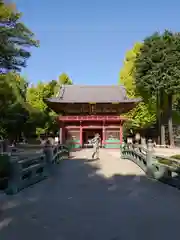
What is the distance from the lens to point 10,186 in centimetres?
827

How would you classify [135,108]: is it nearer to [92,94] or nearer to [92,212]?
[92,94]

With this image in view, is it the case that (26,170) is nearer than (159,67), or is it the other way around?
(26,170)

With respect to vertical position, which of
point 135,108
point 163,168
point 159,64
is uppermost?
point 159,64

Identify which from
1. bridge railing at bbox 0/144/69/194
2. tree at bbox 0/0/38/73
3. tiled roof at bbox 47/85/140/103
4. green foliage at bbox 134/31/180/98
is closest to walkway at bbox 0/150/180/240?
bridge railing at bbox 0/144/69/194

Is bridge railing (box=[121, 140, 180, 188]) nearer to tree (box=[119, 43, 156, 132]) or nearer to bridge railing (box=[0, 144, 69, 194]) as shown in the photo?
bridge railing (box=[0, 144, 69, 194])

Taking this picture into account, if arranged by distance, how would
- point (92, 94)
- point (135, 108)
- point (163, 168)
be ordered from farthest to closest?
point (135, 108), point (92, 94), point (163, 168)

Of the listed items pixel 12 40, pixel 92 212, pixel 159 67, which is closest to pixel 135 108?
pixel 159 67

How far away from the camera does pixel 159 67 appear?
3653 centimetres

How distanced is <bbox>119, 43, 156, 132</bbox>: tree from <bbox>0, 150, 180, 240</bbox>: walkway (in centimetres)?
3181

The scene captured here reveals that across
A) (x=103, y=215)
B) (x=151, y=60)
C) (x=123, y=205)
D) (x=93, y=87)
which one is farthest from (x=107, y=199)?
(x=93, y=87)

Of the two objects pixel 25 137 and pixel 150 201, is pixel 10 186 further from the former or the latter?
pixel 25 137

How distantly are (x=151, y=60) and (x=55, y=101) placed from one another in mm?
12887

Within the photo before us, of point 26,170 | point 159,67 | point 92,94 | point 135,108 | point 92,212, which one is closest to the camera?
point 92,212

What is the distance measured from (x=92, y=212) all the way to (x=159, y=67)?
106ft
